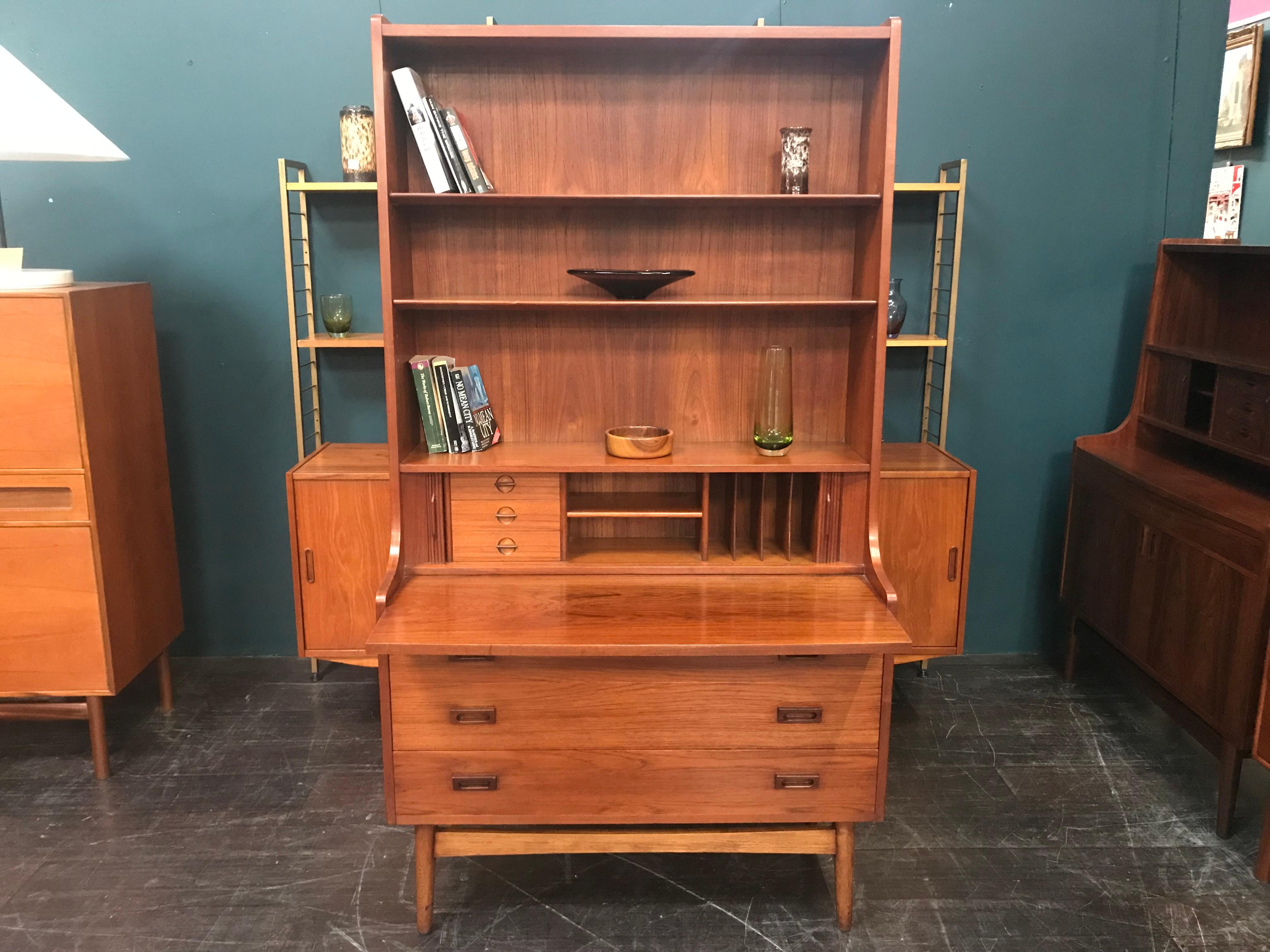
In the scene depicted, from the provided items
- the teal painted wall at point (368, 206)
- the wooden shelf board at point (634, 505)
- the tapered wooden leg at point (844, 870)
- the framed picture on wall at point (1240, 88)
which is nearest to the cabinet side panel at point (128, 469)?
the teal painted wall at point (368, 206)

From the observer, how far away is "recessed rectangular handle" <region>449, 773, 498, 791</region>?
2.09 metres

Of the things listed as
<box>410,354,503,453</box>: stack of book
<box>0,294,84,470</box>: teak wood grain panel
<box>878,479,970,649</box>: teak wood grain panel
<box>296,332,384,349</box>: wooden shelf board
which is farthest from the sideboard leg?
<box>0,294,84,470</box>: teak wood grain panel

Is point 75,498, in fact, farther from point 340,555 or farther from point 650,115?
point 650,115

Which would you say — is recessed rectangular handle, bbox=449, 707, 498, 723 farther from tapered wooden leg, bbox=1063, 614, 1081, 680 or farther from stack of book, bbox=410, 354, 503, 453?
tapered wooden leg, bbox=1063, 614, 1081, 680

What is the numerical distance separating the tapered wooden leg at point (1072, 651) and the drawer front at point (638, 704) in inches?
58.4

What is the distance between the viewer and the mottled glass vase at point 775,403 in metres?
2.33

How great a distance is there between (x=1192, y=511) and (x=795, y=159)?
1392 millimetres

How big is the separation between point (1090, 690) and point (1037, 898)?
1.20m

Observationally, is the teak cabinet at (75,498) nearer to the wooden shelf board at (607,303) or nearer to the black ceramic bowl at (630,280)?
the wooden shelf board at (607,303)

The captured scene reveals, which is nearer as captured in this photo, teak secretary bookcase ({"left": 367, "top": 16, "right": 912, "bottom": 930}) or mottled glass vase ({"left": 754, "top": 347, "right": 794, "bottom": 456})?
teak secretary bookcase ({"left": 367, "top": 16, "right": 912, "bottom": 930})

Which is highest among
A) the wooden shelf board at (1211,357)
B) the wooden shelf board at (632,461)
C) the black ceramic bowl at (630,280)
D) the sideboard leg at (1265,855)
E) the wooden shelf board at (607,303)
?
the black ceramic bowl at (630,280)

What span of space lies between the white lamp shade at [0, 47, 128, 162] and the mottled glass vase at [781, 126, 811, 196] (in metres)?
1.76

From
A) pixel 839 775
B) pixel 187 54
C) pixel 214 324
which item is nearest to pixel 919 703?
pixel 839 775

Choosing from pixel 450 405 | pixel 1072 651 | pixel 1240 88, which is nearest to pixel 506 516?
pixel 450 405
